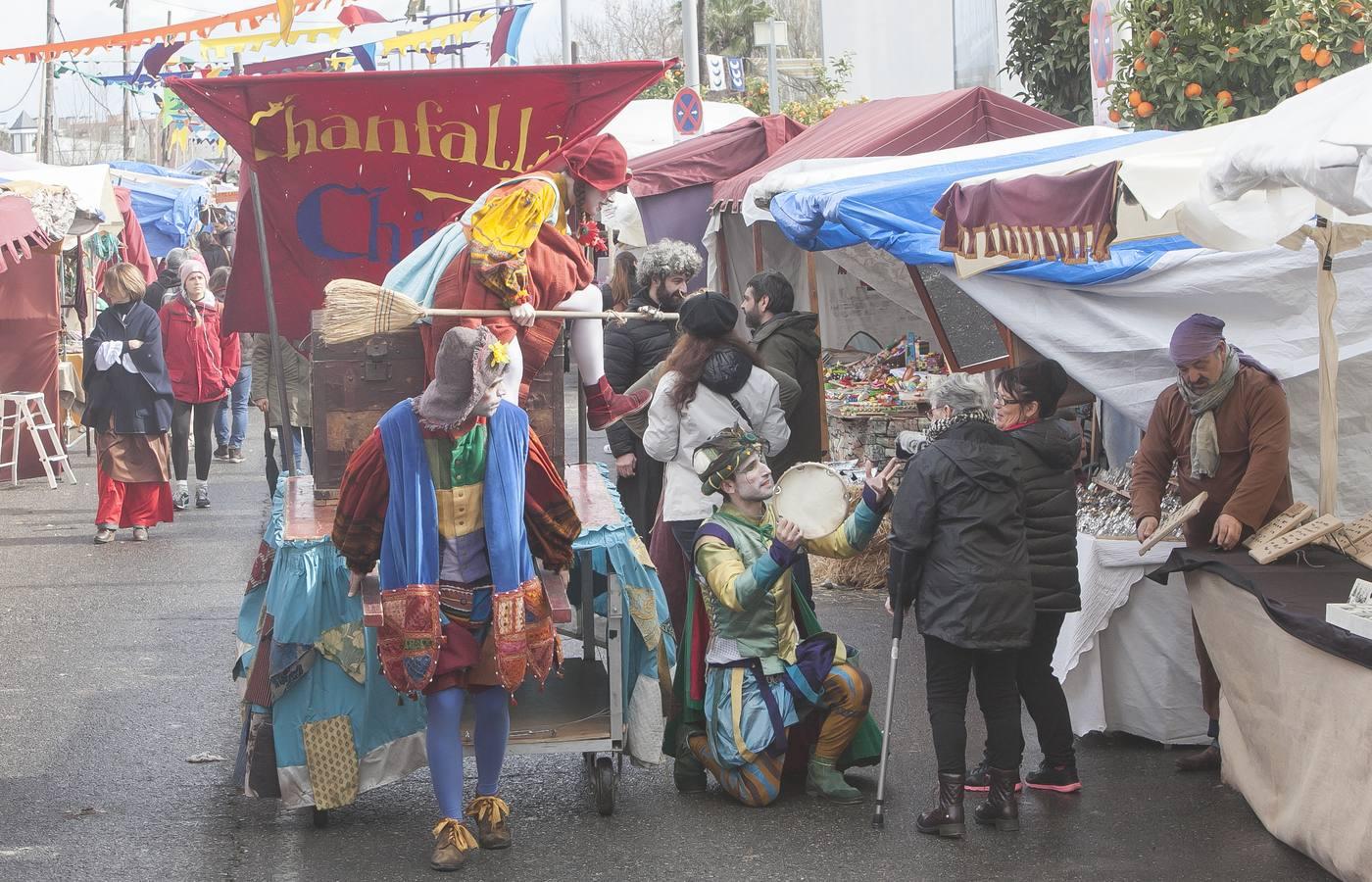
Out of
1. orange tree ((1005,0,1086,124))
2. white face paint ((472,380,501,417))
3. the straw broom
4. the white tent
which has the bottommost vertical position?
white face paint ((472,380,501,417))

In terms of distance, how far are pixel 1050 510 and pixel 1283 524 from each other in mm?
974

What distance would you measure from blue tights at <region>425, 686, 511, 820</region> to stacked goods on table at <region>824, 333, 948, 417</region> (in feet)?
Answer: 14.9

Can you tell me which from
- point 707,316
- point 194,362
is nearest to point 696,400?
point 707,316

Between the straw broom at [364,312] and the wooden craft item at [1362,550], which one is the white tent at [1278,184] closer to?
the wooden craft item at [1362,550]

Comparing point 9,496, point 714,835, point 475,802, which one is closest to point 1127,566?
point 714,835

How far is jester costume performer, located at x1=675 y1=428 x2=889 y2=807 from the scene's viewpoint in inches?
219

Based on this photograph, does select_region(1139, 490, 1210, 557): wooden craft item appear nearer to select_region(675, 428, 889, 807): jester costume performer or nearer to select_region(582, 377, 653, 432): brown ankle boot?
select_region(675, 428, 889, 807): jester costume performer

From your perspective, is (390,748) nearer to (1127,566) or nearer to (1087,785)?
(1087,785)

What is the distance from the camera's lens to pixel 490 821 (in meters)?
5.30

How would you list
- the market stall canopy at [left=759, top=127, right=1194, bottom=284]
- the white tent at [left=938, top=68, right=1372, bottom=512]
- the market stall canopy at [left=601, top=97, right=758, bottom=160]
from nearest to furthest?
the white tent at [left=938, top=68, right=1372, bottom=512] < the market stall canopy at [left=759, top=127, right=1194, bottom=284] < the market stall canopy at [left=601, top=97, right=758, bottom=160]

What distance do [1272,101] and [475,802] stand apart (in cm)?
720

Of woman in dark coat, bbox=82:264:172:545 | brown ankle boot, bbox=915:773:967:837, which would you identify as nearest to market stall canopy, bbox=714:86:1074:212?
woman in dark coat, bbox=82:264:172:545

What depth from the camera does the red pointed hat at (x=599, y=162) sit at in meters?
5.93

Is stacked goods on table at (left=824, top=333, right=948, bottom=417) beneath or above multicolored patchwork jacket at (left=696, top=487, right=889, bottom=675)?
above
